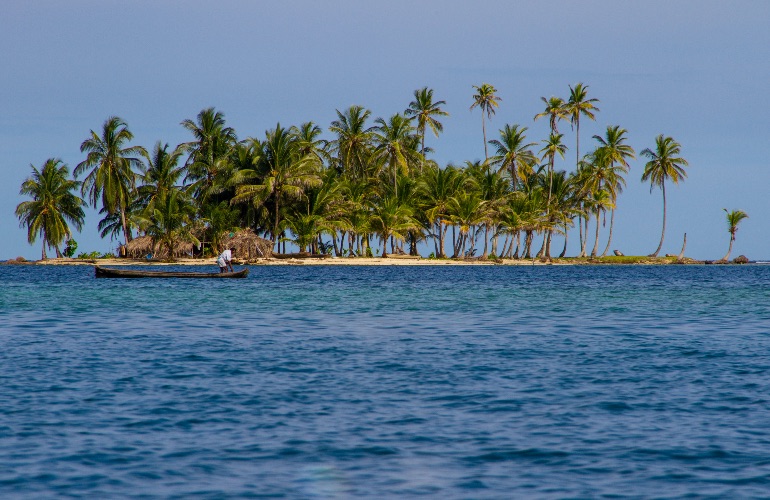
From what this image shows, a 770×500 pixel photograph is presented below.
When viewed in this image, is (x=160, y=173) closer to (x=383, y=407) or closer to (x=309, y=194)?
(x=309, y=194)

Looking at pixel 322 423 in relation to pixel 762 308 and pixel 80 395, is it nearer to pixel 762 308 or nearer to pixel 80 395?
pixel 80 395

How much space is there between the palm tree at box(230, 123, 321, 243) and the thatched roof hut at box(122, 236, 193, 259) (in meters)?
5.60

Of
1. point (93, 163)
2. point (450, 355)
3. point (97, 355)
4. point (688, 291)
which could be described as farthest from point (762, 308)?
point (93, 163)

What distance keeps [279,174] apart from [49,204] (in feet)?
69.5

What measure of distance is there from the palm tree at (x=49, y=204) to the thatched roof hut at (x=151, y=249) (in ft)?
24.9

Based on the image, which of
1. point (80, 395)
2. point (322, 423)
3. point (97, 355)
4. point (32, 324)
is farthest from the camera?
point (32, 324)

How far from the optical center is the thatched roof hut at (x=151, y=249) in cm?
6719

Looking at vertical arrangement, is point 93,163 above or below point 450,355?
above

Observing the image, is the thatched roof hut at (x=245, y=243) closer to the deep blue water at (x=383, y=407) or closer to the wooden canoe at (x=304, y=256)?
the wooden canoe at (x=304, y=256)

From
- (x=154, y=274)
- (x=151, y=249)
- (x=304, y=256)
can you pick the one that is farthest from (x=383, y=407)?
(x=151, y=249)

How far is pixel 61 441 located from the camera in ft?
30.0

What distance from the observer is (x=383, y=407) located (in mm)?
10914

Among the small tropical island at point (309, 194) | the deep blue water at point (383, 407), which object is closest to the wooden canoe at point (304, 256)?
the small tropical island at point (309, 194)

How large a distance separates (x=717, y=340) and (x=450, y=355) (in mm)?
6693
